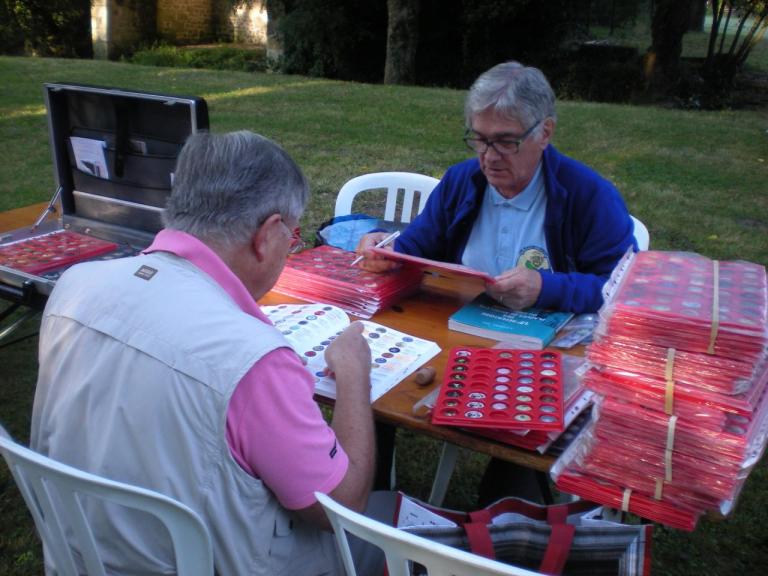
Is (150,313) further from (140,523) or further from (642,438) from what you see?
(642,438)

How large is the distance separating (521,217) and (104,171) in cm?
146

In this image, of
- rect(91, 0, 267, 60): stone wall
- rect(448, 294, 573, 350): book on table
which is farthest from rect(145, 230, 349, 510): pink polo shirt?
rect(91, 0, 267, 60): stone wall

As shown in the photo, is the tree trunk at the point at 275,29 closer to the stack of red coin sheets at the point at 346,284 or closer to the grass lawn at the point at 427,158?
the grass lawn at the point at 427,158

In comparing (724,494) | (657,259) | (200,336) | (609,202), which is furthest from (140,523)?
(609,202)

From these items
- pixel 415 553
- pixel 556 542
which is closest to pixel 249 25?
pixel 556 542

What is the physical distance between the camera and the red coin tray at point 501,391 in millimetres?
1487

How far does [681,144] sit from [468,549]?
831cm

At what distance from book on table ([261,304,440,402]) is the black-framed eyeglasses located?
2.38 feet

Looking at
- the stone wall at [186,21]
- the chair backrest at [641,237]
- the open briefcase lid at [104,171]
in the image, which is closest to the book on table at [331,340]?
the open briefcase lid at [104,171]

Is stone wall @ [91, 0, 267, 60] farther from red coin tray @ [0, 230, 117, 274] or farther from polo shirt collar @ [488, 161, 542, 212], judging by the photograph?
polo shirt collar @ [488, 161, 542, 212]

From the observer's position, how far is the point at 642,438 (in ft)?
4.38

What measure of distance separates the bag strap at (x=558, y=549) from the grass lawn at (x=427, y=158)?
92cm

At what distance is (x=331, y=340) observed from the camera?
194 centimetres

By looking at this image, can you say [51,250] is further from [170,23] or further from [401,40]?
[170,23]
